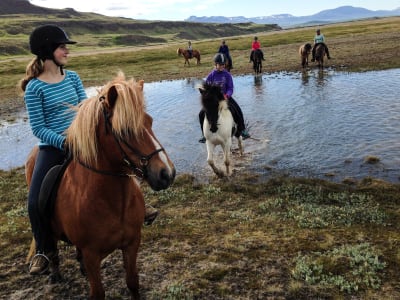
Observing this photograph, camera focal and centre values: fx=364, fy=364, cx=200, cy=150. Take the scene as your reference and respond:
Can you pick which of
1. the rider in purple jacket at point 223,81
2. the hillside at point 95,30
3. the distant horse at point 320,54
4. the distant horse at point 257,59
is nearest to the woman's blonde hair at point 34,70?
the rider in purple jacket at point 223,81

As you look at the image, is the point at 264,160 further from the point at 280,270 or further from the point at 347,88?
the point at 347,88

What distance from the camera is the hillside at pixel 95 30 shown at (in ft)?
359

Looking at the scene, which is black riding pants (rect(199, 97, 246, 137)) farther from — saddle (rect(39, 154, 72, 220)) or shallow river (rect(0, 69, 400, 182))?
saddle (rect(39, 154, 72, 220))

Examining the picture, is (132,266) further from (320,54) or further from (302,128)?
(320,54)

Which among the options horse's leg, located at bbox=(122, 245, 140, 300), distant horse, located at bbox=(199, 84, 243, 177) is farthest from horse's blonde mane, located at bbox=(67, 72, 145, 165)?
distant horse, located at bbox=(199, 84, 243, 177)

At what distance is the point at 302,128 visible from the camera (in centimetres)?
1462

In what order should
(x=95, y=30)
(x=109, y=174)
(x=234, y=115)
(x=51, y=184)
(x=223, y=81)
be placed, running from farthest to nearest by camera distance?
(x=95, y=30)
(x=234, y=115)
(x=223, y=81)
(x=51, y=184)
(x=109, y=174)

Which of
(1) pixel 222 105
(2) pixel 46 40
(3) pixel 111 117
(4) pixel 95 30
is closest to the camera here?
(3) pixel 111 117

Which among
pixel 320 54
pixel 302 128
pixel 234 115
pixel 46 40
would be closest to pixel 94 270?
pixel 46 40

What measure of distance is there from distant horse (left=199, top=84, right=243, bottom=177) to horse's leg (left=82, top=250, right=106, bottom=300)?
6.58 metres

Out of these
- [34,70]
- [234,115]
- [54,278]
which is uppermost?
[34,70]

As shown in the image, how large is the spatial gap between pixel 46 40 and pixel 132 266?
3020mm

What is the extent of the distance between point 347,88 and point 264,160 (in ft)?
38.3

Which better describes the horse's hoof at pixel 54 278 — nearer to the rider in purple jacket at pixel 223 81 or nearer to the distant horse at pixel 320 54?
the rider in purple jacket at pixel 223 81
